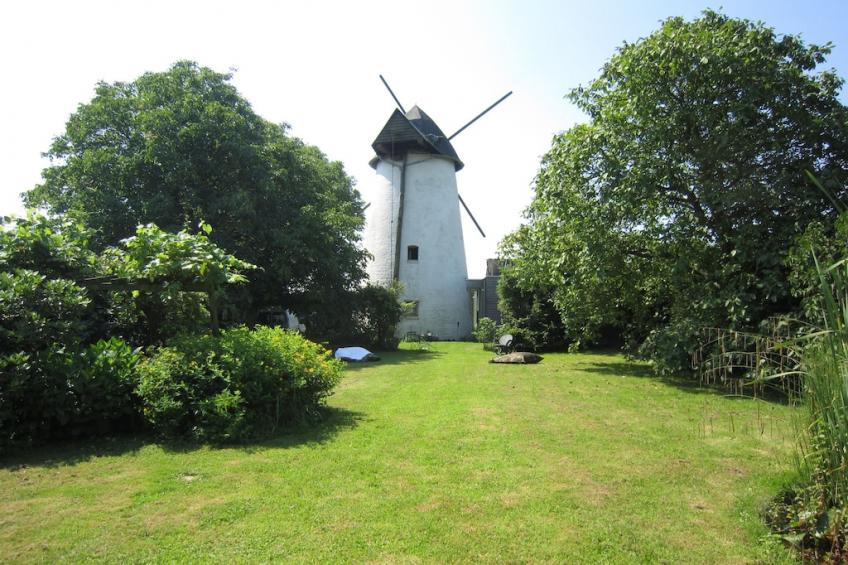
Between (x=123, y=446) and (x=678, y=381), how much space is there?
10.8 meters

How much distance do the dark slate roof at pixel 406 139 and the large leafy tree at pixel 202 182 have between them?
28.4 feet

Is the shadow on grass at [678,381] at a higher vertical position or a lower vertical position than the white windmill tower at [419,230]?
lower

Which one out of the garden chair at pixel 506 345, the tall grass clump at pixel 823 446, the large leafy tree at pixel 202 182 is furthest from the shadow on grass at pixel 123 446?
the large leafy tree at pixel 202 182

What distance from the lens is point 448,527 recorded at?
3934 mm

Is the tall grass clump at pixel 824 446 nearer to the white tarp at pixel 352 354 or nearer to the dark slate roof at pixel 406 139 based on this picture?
the white tarp at pixel 352 354

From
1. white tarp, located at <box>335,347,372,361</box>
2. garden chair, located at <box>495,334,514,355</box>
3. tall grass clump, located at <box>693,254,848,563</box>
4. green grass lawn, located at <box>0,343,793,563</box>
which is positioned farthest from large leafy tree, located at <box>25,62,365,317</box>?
tall grass clump, located at <box>693,254,848,563</box>

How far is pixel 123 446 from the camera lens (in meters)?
6.13

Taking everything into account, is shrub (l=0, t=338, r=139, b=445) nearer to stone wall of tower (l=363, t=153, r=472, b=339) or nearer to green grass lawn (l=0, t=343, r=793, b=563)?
green grass lawn (l=0, t=343, r=793, b=563)

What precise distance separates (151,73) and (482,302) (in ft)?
58.8

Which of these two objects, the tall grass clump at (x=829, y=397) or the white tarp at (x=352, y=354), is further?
the white tarp at (x=352, y=354)

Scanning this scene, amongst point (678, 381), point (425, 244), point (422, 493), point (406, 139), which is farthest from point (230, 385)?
point (406, 139)

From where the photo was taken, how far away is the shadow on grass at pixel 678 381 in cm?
964

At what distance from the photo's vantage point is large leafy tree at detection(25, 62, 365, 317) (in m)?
18.2

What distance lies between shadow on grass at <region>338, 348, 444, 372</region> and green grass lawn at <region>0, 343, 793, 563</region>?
7.63 m
